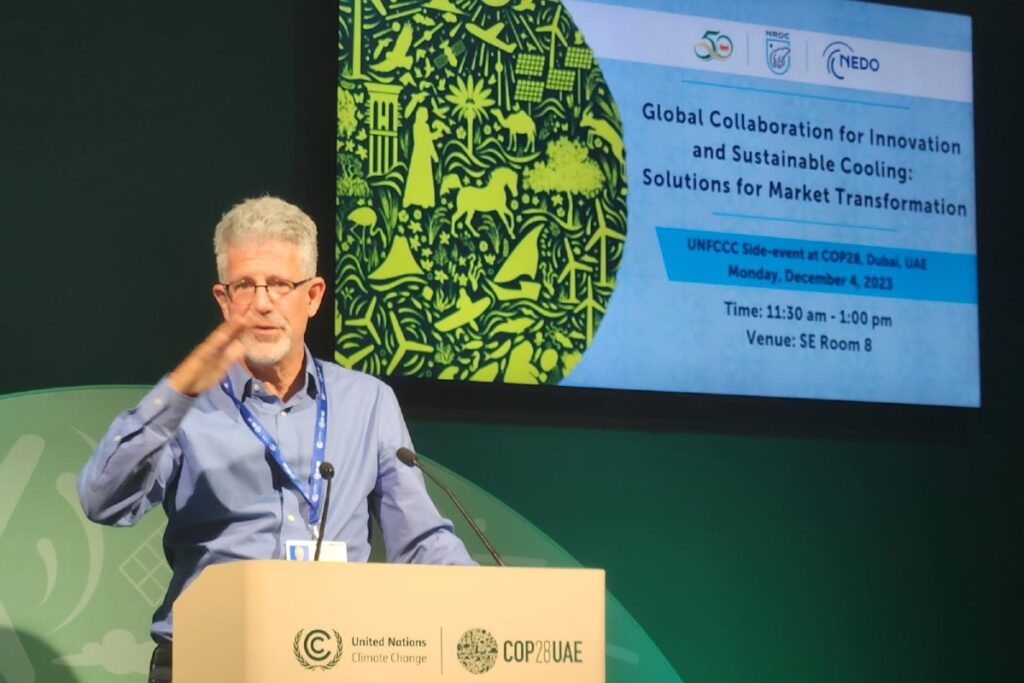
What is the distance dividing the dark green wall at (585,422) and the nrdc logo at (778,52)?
2.30 ft

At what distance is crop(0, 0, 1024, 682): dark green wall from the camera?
375 centimetres

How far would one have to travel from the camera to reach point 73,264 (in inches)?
147

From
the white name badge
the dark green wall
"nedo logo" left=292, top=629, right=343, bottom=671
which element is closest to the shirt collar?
the white name badge

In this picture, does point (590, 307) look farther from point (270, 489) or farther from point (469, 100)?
point (270, 489)

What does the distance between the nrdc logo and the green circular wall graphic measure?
0.55m

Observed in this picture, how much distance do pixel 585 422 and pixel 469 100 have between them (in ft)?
3.04

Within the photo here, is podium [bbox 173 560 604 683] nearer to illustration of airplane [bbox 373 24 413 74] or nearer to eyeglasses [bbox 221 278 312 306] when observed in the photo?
eyeglasses [bbox 221 278 312 306]

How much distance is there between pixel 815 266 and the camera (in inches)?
175

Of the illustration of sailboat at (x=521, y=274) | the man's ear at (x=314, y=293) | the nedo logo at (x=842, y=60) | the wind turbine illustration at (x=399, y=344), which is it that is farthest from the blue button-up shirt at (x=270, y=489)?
the nedo logo at (x=842, y=60)

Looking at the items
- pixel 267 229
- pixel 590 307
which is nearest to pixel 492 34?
pixel 590 307

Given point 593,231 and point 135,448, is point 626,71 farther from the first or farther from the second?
point 135,448

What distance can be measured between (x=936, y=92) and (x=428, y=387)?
187 cm

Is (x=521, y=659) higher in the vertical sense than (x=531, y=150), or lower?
lower

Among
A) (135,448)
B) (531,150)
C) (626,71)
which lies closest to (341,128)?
(531,150)
